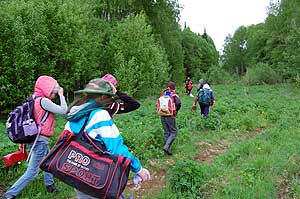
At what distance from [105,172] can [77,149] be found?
333 millimetres

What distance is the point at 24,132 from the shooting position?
16.7 ft

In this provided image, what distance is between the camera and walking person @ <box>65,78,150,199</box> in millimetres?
3248

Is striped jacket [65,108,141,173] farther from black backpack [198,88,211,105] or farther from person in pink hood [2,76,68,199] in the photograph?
black backpack [198,88,211,105]

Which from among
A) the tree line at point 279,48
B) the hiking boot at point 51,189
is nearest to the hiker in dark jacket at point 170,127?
the hiking boot at point 51,189

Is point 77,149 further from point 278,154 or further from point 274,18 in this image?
point 274,18

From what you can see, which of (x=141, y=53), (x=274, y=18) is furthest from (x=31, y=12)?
(x=274, y=18)

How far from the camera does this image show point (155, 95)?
28188mm

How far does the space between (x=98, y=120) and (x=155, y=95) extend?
2496 centimetres

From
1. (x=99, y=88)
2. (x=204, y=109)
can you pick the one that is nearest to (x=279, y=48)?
(x=204, y=109)

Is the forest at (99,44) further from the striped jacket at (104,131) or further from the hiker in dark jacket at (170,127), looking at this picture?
the striped jacket at (104,131)

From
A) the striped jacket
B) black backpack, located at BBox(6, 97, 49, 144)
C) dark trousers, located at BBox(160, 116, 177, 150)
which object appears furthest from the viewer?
dark trousers, located at BBox(160, 116, 177, 150)

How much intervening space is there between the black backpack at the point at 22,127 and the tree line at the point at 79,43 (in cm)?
1176

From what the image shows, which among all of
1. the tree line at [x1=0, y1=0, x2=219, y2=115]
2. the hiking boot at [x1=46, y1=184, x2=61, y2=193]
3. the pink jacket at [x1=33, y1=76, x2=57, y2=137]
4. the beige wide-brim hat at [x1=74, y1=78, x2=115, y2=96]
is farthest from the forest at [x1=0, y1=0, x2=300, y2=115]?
the beige wide-brim hat at [x1=74, y1=78, x2=115, y2=96]

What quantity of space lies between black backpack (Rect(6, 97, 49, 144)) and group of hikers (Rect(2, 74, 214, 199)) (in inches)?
3.4
